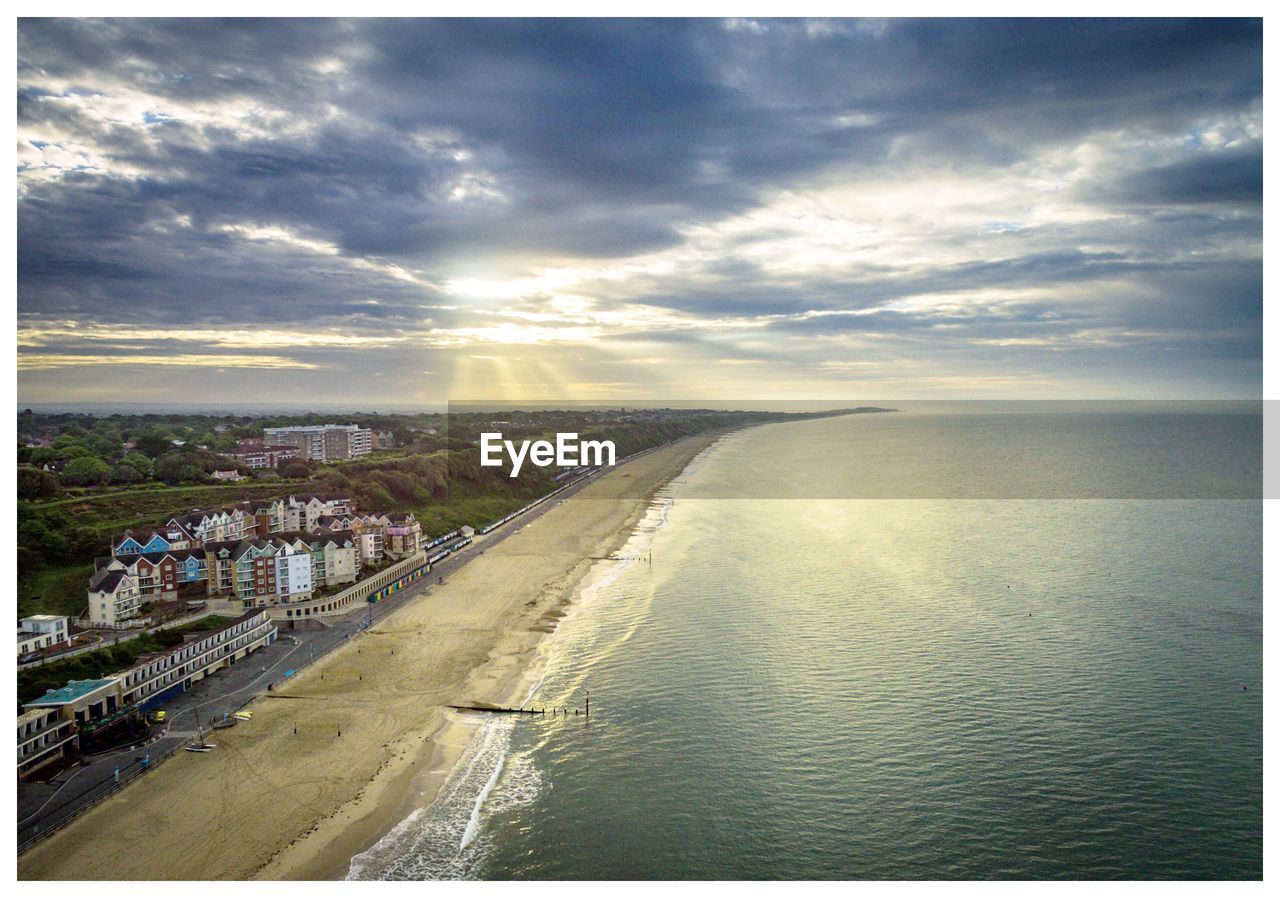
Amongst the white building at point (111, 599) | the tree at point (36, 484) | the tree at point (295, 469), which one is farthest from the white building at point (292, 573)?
the tree at point (295, 469)

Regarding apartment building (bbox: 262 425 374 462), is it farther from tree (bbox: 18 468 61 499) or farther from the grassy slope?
the grassy slope

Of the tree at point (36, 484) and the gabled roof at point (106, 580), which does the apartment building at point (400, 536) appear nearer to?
the gabled roof at point (106, 580)

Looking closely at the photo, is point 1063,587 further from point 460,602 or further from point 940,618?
point 460,602

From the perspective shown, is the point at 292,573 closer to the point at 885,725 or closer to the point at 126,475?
the point at 126,475

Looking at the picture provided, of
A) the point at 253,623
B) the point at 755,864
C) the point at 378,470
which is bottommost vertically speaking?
the point at 755,864

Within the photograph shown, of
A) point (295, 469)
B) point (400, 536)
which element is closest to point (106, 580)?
point (400, 536)

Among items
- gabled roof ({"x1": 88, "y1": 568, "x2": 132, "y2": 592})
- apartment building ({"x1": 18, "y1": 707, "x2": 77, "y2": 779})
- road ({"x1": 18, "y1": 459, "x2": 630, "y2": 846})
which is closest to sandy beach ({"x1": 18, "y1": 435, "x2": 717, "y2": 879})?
road ({"x1": 18, "y1": 459, "x2": 630, "y2": 846})

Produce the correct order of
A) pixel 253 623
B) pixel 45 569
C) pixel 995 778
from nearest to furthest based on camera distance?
pixel 995 778 < pixel 253 623 < pixel 45 569
